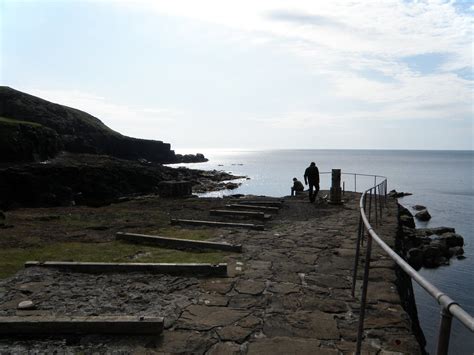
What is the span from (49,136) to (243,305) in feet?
155

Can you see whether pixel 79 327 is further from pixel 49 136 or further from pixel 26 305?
pixel 49 136

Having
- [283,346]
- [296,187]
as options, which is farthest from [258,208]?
[283,346]

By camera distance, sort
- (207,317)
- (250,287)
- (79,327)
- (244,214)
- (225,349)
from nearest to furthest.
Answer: (225,349) → (79,327) → (207,317) → (250,287) → (244,214)

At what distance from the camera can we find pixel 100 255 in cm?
746

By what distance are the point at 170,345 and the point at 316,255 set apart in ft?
14.0

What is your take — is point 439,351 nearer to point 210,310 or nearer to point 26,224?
point 210,310

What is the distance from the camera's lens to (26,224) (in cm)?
1066

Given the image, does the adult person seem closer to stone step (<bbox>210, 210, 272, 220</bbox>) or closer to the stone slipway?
stone step (<bbox>210, 210, 272, 220</bbox>)

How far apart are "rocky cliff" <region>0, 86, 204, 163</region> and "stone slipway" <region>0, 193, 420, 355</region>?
3809 centimetres

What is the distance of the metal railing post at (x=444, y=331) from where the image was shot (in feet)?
6.33

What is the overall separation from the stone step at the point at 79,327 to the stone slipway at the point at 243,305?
11cm

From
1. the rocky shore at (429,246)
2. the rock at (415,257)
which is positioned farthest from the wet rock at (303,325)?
the rock at (415,257)

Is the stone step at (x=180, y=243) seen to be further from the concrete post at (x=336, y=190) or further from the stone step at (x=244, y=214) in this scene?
the concrete post at (x=336, y=190)

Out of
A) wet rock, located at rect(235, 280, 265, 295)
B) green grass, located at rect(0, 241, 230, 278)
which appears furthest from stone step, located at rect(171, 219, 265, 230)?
wet rock, located at rect(235, 280, 265, 295)
